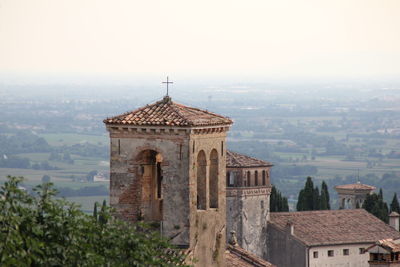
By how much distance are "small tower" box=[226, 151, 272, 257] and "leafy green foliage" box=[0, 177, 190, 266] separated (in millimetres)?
44493

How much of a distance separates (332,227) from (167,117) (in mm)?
39406

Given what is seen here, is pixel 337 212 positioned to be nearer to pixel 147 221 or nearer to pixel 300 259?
pixel 300 259

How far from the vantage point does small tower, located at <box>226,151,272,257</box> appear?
73250 millimetres

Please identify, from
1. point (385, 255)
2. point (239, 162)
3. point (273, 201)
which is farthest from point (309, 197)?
point (385, 255)

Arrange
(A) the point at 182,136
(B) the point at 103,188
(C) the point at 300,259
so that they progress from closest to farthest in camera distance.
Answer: (A) the point at 182,136 < (C) the point at 300,259 < (B) the point at 103,188

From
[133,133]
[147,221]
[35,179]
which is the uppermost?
[133,133]

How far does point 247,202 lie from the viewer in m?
74.0

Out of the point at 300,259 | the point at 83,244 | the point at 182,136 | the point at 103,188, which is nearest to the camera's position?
the point at 83,244

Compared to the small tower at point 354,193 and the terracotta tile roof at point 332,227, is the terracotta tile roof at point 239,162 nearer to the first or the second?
the terracotta tile roof at point 332,227

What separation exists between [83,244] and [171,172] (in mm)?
8510

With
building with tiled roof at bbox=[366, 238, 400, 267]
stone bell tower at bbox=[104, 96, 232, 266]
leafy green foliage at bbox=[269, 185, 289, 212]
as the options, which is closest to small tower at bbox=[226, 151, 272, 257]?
leafy green foliage at bbox=[269, 185, 289, 212]

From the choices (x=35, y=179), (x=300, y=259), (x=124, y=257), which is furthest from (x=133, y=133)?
(x=35, y=179)

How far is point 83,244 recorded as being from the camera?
2595cm

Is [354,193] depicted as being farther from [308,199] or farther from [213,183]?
[213,183]
